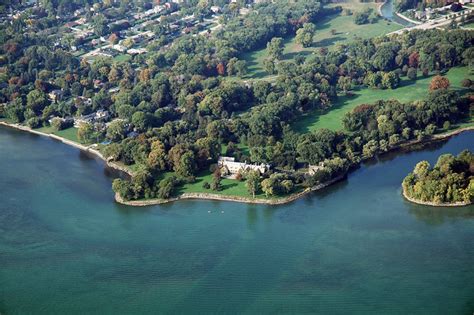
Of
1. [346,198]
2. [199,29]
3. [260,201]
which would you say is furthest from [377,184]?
[199,29]

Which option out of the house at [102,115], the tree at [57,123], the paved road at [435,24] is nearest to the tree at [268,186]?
the house at [102,115]

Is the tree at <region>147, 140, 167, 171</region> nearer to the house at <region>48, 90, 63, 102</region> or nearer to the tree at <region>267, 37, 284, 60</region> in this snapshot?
the house at <region>48, 90, 63, 102</region>

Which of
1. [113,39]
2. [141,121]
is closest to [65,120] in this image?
[141,121]

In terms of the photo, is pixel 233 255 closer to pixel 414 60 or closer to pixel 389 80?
pixel 389 80

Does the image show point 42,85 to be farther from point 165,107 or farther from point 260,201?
point 260,201

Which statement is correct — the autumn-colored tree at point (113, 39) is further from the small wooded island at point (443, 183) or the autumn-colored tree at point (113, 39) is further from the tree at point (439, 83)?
the small wooded island at point (443, 183)

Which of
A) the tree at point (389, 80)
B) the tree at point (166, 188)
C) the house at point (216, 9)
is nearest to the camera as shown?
the tree at point (166, 188)
